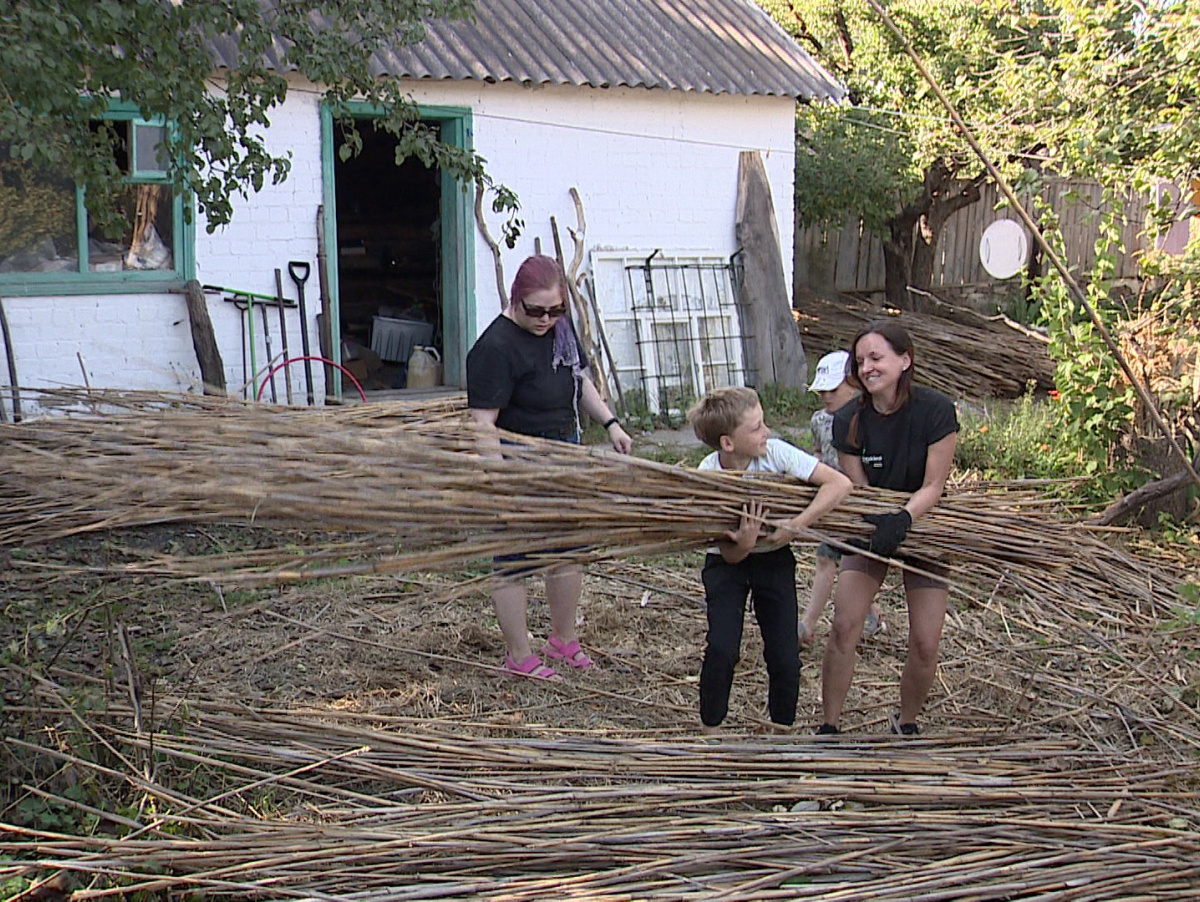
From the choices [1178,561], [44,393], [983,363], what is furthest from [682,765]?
[983,363]

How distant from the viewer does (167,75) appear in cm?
446

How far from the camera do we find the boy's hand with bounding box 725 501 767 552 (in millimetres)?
3494

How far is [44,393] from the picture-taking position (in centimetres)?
709

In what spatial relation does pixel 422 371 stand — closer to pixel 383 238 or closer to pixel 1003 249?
pixel 383 238

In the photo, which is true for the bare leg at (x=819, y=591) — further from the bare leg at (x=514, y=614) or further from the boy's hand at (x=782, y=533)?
the boy's hand at (x=782, y=533)

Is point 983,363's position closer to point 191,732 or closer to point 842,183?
point 842,183

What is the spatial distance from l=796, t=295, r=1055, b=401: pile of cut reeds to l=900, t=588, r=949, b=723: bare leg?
7.29 m

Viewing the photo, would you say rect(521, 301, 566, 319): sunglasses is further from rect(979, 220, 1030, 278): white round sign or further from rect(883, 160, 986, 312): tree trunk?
rect(883, 160, 986, 312): tree trunk

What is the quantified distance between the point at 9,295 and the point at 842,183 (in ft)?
25.0

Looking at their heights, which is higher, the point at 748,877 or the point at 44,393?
the point at 44,393

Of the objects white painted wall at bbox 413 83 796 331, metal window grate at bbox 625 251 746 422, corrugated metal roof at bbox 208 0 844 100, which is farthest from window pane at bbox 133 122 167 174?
metal window grate at bbox 625 251 746 422

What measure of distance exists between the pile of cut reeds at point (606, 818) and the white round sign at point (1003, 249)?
474cm

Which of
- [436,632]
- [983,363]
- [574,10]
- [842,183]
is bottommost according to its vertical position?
[436,632]

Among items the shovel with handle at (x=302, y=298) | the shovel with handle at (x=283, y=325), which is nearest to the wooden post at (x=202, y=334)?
the shovel with handle at (x=283, y=325)
